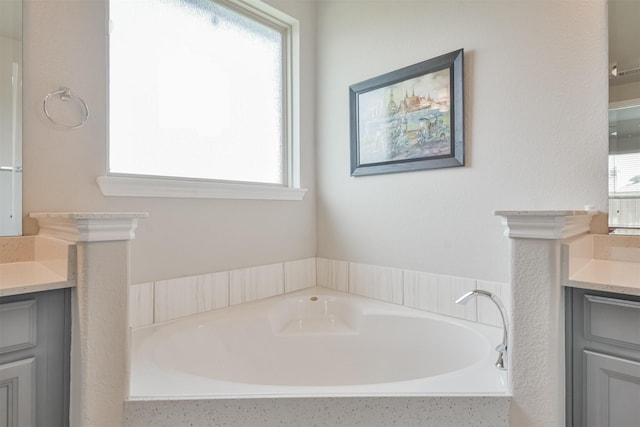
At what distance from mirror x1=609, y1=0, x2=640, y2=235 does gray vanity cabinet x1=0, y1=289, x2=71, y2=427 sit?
6.60 ft

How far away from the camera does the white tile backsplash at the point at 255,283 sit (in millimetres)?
2016

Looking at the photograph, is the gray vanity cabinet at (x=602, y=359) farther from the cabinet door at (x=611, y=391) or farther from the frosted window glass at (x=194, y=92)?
the frosted window glass at (x=194, y=92)

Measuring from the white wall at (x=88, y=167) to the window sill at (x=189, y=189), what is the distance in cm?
4

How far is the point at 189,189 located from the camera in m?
1.80

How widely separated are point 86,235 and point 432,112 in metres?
1.63

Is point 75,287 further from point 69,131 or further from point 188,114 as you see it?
point 188,114

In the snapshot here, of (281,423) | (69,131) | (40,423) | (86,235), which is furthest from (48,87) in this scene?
(281,423)

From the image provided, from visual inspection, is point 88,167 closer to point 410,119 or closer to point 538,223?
point 410,119

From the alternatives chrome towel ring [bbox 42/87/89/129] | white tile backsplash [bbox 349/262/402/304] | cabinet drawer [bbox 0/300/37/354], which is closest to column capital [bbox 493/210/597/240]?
white tile backsplash [bbox 349/262/402/304]

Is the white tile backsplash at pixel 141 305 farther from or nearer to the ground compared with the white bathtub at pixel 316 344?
farther from the ground

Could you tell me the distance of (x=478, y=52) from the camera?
1.69 m

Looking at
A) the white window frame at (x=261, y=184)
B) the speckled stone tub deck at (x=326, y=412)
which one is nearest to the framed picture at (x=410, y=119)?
the white window frame at (x=261, y=184)

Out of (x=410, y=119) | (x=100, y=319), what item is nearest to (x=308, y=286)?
(x=410, y=119)

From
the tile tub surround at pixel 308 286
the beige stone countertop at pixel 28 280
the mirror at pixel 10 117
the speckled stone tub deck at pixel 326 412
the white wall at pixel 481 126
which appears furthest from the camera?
the tile tub surround at pixel 308 286
